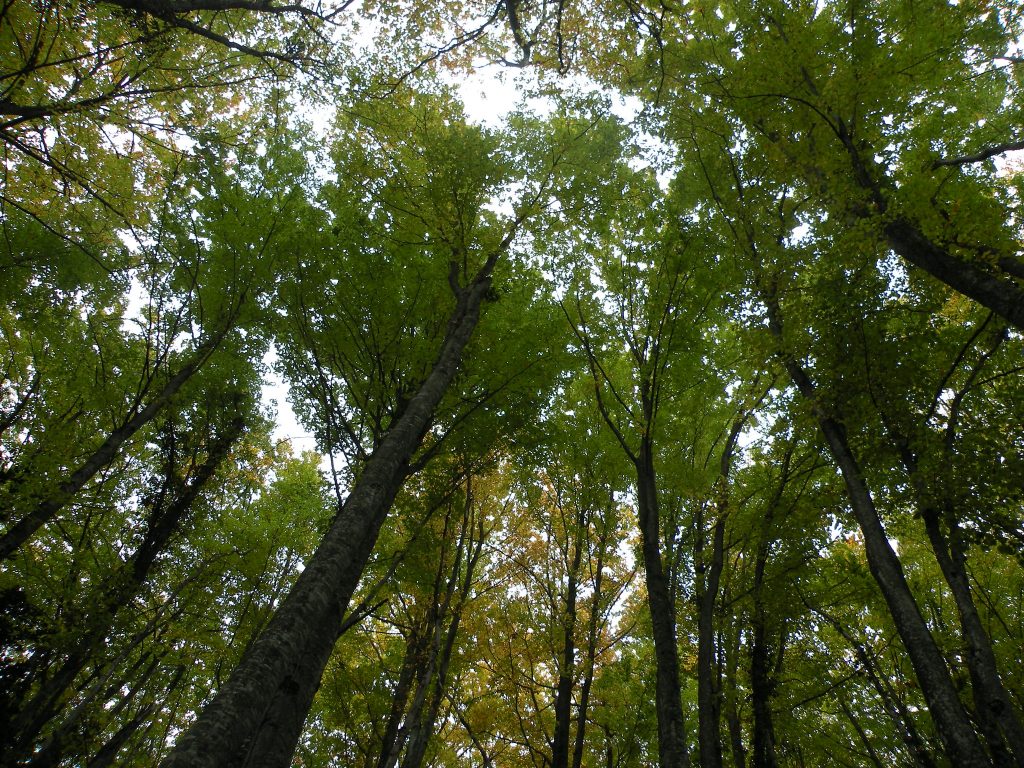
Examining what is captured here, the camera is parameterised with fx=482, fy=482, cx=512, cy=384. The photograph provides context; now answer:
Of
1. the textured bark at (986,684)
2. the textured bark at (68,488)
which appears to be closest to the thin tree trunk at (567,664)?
the textured bark at (986,684)

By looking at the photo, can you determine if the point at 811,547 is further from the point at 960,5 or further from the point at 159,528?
the point at 159,528

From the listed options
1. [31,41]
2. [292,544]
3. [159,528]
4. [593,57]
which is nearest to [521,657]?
[292,544]

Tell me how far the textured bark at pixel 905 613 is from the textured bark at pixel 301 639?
4.84m

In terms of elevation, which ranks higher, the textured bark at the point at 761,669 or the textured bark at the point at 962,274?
the textured bark at the point at 962,274

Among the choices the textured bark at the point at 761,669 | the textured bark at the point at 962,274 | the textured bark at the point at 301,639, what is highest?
the textured bark at the point at 962,274

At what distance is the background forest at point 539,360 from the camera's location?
5.46m

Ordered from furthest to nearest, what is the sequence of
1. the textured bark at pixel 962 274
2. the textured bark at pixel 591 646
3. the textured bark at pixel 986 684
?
the textured bark at pixel 591 646 → the textured bark at pixel 962 274 → the textured bark at pixel 986 684

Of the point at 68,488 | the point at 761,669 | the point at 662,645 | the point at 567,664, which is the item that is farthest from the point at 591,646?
the point at 68,488

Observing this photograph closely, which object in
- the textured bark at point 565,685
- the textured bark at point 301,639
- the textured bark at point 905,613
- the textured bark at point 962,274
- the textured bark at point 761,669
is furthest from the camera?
the textured bark at point 565,685

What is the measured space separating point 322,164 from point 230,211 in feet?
6.21

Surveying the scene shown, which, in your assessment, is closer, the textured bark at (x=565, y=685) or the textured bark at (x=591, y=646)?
the textured bark at (x=565, y=685)

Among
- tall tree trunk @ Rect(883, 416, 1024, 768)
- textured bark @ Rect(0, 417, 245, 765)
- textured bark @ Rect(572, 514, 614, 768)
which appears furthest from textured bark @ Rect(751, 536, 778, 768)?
textured bark @ Rect(0, 417, 245, 765)

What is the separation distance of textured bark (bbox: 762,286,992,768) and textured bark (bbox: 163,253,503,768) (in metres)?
A: 4.84

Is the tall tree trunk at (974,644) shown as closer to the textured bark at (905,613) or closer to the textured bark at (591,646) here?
the textured bark at (905,613)
